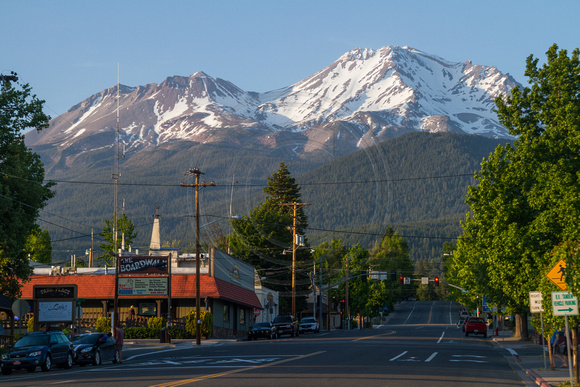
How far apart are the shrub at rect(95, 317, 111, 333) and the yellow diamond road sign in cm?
4572

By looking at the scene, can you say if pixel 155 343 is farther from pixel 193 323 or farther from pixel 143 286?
pixel 143 286

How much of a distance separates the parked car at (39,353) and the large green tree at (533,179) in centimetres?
2038

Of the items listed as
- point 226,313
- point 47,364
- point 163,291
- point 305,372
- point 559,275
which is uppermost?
point 559,275

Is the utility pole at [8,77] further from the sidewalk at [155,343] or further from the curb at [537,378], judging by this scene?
the curb at [537,378]

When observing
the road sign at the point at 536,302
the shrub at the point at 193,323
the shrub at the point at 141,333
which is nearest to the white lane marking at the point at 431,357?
the road sign at the point at 536,302

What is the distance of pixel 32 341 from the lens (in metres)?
32.3

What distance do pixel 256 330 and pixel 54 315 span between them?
62.8ft

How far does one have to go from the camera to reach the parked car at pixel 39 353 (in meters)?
30.8

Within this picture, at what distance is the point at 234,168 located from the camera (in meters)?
78.7

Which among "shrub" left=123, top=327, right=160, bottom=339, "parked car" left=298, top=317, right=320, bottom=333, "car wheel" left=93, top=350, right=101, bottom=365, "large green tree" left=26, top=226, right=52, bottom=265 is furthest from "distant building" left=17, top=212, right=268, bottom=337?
"large green tree" left=26, top=226, right=52, bottom=265

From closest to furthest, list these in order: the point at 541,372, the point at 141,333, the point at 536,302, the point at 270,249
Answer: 1. the point at 536,302
2. the point at 541,372
3. the point at 141,333
4. the point at 270,249

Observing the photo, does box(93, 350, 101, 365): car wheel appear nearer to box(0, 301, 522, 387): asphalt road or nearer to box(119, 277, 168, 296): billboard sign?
box(0, 301, 522, 387): asphalt road

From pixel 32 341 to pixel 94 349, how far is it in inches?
134

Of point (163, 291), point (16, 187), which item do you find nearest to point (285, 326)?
point (163, 291)
